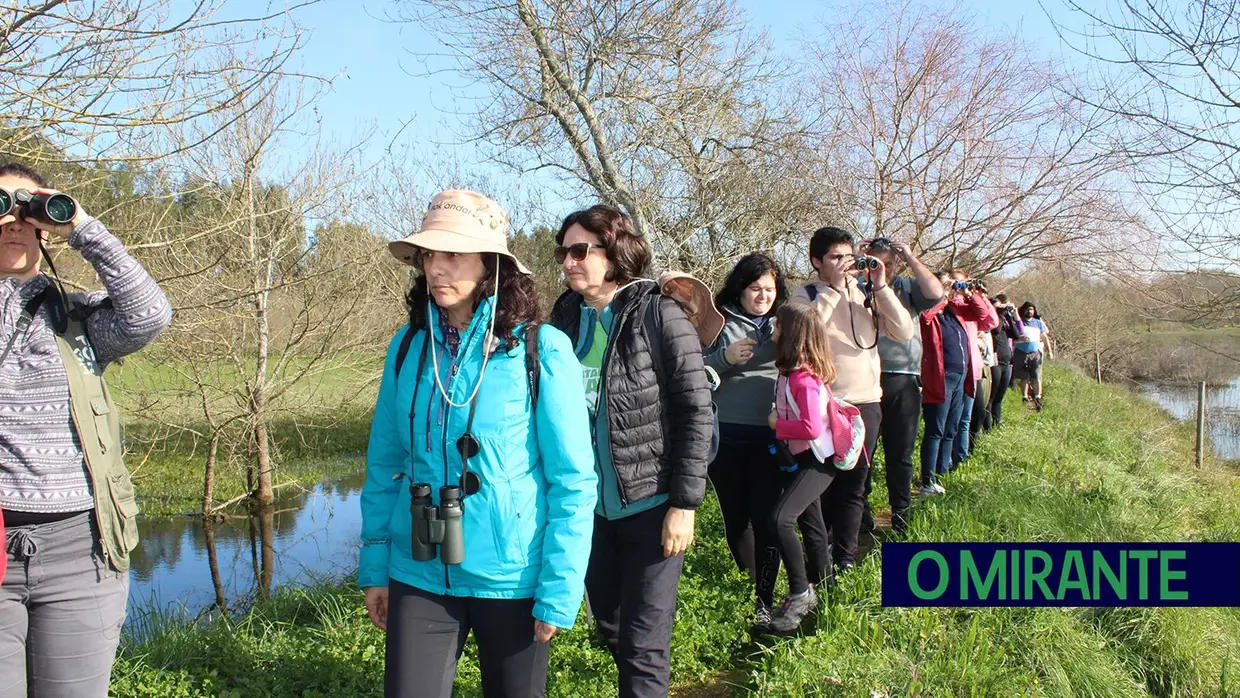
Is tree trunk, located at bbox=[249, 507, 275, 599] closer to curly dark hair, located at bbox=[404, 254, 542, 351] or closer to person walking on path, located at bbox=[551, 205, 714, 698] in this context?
person walking on path, located at bbox=[551, 205, 714, 698]

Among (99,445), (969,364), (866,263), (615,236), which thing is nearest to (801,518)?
(866,263)

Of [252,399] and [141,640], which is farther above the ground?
[252,399]

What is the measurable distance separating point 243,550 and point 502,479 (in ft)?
36.3

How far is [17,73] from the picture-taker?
12.0 ft

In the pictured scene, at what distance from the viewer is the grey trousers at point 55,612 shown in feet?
7.02

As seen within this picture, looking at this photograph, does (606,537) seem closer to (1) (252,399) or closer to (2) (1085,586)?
(2) (1085,586)

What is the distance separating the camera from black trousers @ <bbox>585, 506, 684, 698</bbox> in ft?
8.86

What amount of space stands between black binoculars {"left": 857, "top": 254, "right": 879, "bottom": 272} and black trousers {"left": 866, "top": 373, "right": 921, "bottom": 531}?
1.09 m

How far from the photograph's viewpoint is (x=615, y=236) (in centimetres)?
293

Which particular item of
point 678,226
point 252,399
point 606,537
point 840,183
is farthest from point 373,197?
point 606,537

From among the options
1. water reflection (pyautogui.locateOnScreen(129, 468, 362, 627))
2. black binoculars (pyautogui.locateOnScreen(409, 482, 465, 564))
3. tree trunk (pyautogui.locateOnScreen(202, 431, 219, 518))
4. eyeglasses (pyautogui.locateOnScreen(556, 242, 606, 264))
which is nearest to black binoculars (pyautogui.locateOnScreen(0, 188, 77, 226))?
black binoculars (pyautogui.locateOnScreen(409, 482, 465, 564))

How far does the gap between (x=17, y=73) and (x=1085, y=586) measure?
216 inches

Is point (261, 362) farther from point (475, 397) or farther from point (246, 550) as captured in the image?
point (475, 397)

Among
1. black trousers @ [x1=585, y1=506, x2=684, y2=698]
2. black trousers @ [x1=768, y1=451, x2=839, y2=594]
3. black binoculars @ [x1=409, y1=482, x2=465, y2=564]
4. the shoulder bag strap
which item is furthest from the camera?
black trousers @ [x1=768, y1=451, x2=839, y2=594]
